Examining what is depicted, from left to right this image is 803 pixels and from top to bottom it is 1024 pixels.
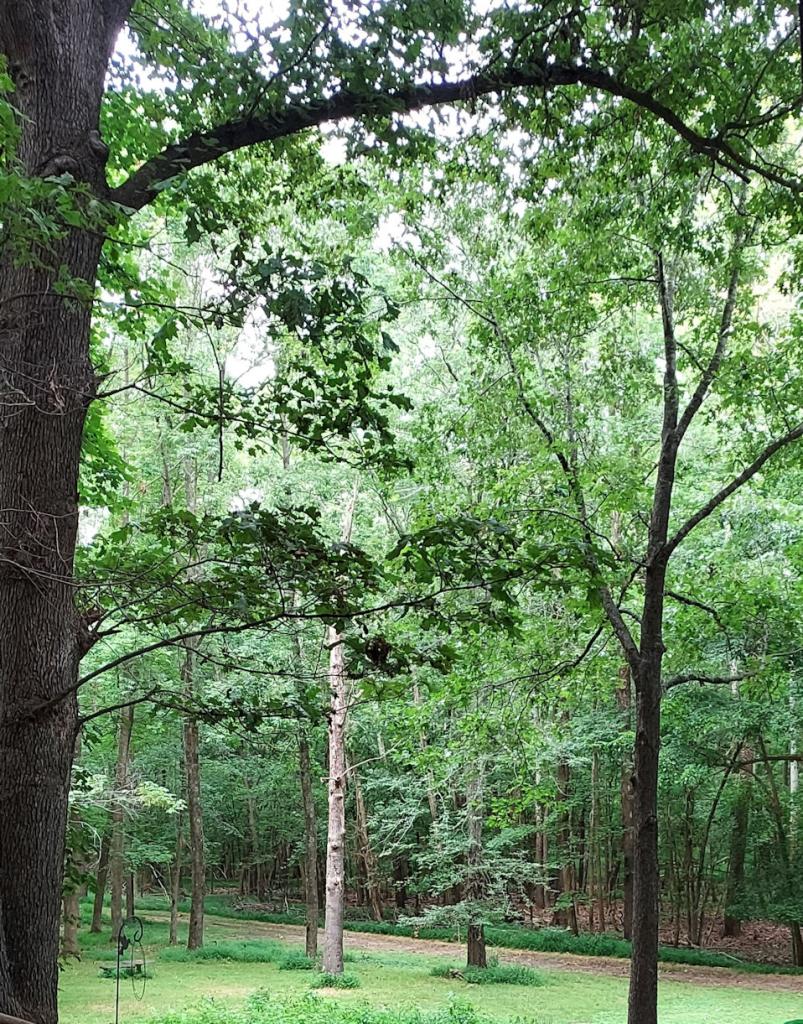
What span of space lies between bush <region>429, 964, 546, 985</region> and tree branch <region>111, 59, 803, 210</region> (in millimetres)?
12126

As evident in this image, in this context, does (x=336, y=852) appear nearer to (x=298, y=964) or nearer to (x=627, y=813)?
(x=298, y=964)

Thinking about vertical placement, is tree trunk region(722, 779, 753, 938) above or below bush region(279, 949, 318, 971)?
above

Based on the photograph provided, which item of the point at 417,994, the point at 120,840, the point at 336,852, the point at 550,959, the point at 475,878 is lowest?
the point at 550,959

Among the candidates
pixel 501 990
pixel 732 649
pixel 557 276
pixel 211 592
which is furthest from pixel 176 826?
pixel 211 592

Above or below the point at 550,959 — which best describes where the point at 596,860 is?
above

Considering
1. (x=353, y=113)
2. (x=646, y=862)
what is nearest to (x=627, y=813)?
→ (x=646, y=862)

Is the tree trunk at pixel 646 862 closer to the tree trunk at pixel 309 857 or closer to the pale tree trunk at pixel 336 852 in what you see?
the pale tree trunk at pixel 336 852

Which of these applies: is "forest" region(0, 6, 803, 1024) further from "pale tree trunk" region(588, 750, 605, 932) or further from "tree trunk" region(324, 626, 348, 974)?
"pale tree trunk" region(588, 750, 605, 932)

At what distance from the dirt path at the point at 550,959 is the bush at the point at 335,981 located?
13.8 ft

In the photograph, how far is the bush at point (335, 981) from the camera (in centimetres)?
1127

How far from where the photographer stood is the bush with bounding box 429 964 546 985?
39.9ft

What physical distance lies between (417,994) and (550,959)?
16.8 feet

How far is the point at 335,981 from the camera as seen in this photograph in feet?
37.2

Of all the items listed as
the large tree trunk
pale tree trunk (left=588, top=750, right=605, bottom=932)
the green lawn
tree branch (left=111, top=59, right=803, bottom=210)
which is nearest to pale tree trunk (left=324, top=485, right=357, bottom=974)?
the green lawn
